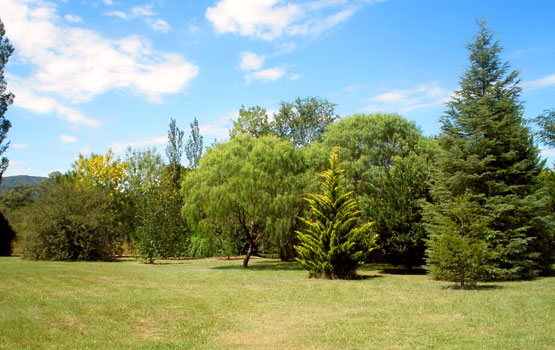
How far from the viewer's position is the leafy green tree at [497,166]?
55.4ft

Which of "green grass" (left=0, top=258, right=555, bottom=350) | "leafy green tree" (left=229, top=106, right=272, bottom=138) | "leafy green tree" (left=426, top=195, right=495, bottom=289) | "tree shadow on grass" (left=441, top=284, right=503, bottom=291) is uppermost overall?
"leafy green tree" (left=229, top=106, right=272, bottom=138)

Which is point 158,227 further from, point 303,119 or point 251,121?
point 303,119

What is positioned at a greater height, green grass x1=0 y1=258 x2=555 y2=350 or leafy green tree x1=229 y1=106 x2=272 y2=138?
leafy green tree x1=229 y1=106 x2=272 y2=138

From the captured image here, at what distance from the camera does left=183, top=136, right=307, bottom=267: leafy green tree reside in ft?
70.8

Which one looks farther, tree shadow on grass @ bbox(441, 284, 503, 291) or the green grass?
tree shadow on grass @ bbox(441, 284, 503, 291)

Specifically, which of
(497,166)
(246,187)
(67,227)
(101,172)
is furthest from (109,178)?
(497,166)

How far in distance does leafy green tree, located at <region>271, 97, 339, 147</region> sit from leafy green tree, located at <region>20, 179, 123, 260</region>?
900 inches

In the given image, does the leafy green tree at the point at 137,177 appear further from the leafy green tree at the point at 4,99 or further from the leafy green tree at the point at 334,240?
the leafy green tree at the point at 334,240

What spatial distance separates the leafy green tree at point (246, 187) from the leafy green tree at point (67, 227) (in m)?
9.05

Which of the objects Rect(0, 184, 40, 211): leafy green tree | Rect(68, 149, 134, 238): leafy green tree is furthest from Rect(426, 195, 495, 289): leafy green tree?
Rect(0, 184, 40, 211): leafy green tree

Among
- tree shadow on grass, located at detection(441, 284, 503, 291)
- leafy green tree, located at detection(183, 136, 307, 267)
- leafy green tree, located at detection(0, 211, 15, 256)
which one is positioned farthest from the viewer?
leafy green tree, located at detection(0, 211, 15, 256)

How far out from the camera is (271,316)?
9.65 meters

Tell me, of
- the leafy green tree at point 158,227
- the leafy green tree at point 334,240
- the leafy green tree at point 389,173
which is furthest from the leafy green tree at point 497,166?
the leafy green tree at point 158,227

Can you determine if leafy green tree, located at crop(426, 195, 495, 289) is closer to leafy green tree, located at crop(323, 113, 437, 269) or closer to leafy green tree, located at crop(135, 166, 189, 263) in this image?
leafy green tree, located at crop(323, 113, 437, 269)
